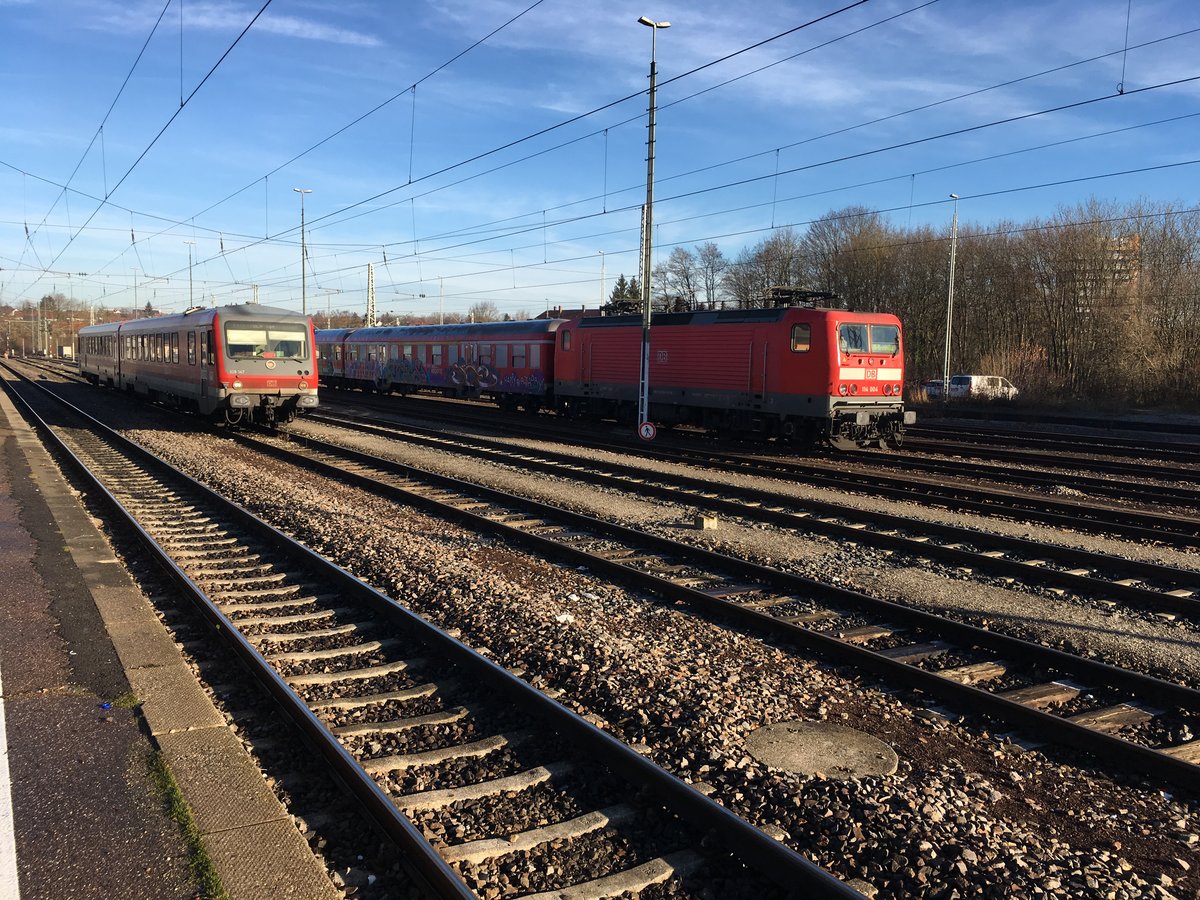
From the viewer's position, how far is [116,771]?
13.2 ft

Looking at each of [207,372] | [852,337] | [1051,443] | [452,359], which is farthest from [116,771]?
[452,359]

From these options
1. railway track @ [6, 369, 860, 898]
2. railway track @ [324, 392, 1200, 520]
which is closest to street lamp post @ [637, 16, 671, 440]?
railway track @ [324, 392, 1200, 520]

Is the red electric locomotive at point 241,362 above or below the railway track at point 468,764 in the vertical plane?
above

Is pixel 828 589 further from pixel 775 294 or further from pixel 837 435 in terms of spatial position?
pixel 775 294

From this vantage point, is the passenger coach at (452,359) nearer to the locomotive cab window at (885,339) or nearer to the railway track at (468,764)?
the locomotive cab window at (885,339)

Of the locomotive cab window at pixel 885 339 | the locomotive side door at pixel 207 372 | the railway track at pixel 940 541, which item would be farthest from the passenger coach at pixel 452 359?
the railway track at pixel 940 541

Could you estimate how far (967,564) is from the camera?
886 cm

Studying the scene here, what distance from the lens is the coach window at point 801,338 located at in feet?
57.5

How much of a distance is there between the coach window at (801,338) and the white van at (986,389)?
21437mm

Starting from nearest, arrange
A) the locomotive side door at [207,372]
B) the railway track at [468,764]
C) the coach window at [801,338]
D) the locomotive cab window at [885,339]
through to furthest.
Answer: the railway track at [468,764], the coach window at [801,338], the locomotive cab window at [885,339], the locomotive side door at [207,372]

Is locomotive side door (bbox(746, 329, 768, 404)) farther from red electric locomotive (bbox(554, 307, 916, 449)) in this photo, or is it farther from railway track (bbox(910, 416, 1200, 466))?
railway track (bbox(910, 416, 1200, 466))

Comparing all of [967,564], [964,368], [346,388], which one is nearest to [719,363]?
[967,564]

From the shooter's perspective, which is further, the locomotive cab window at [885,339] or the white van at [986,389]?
the white van at [986,389]

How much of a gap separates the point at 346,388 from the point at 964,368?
36.9 m
